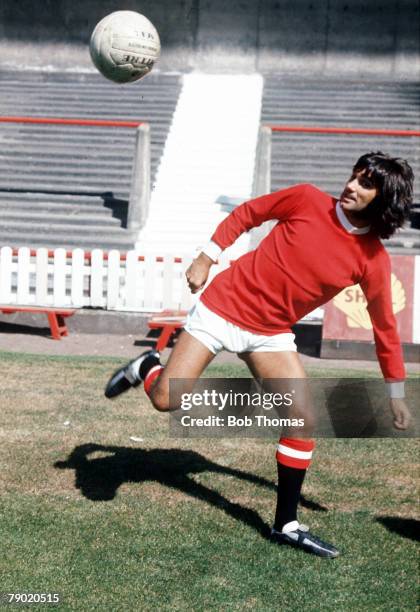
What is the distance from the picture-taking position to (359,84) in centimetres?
2289

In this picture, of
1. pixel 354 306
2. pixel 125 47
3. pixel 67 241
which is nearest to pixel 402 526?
pixel 354 306

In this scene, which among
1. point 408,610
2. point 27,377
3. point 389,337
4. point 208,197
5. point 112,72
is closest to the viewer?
point 408,610

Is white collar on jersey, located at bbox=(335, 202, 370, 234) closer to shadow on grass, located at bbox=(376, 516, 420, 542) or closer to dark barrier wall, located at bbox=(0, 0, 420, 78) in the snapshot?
shadow on grass, located at bbox=(376, 516, 420, 542)

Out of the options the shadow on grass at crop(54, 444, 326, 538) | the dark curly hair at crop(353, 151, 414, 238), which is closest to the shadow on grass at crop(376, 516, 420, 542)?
the shadow on grass at crop(54, 444, 326, 538)

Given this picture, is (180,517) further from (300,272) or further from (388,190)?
(388,190)

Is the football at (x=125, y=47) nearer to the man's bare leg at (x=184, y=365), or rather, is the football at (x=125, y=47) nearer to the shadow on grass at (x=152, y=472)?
the shadow on grass at (x=152, y=472)

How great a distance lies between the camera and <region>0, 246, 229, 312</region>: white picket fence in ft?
42.9

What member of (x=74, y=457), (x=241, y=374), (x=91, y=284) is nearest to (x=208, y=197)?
(x=91, y=284)

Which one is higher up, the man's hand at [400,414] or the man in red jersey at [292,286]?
the man in red jersey at [292,286]


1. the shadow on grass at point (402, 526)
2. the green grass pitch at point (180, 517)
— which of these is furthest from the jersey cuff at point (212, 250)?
the shadow on grass at point (402, 526)

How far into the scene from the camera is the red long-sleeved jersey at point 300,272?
16.7ft

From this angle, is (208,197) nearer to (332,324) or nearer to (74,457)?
(332,324)

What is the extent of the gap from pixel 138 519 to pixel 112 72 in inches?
258

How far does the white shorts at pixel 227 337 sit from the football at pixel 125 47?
614cm
